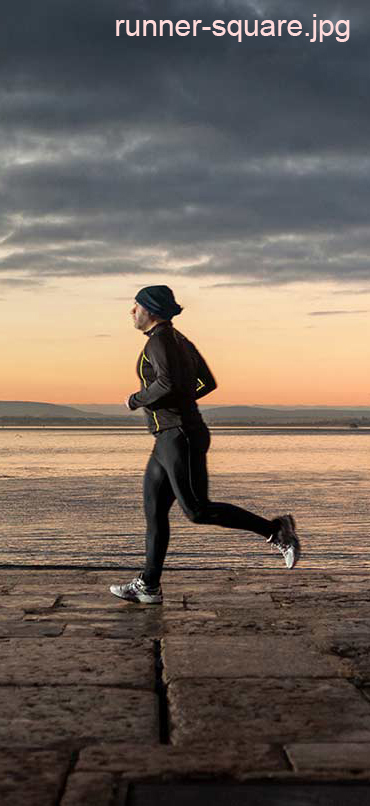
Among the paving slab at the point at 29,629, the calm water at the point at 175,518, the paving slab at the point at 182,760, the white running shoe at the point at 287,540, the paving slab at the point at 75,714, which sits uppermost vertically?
the white running shoe at the point at 287,540

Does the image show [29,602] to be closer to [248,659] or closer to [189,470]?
[189,470]

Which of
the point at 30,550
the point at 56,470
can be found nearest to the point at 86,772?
the point at 30,550

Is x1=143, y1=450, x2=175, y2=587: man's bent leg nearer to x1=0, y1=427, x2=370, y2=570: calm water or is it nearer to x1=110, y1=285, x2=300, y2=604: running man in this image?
x1=110, y1=285, x2=300, y2=604: running man

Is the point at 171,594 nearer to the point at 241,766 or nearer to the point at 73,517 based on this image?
the point at 241,766

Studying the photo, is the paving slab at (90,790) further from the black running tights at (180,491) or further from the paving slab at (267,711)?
the black running tights at (180,491)

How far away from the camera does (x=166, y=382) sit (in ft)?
16.1

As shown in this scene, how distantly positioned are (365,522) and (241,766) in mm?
9649

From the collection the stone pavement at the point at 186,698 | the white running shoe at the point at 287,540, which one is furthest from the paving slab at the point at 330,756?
the white running shoe at the point at 287,540

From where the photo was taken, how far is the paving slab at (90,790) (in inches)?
90.6

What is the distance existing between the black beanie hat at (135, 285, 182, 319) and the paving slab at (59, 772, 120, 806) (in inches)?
117

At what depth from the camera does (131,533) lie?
10930 mm

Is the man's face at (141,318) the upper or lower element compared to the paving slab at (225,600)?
upper

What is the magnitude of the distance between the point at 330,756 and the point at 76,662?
56.5 inches

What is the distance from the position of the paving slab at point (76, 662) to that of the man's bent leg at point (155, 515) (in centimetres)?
98
